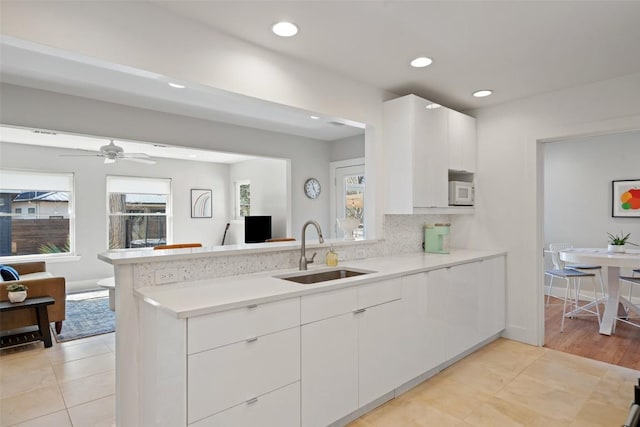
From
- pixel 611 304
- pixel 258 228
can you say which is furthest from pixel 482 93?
pixel 258 228

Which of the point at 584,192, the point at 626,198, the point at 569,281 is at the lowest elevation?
the point at 569,281

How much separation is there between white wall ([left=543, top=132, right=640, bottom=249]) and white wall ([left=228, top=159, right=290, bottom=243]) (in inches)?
165

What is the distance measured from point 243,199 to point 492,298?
18.2 feet

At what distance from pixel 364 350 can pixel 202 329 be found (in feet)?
3.56

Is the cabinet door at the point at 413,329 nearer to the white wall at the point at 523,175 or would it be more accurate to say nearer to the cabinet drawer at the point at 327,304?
the cabinet drawer at the point at 327,304

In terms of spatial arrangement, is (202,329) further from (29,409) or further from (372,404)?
(29,409)

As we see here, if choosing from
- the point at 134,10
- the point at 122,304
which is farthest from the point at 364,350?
the point at 134,10

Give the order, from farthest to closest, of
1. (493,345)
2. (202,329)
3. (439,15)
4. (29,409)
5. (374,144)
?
(493,345), (374,144), (29,409), (439,15), (202,329)

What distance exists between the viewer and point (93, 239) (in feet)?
21.4

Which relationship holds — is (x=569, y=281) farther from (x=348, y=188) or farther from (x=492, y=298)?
(x=348, y=188)

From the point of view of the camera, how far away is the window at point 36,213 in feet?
19.6

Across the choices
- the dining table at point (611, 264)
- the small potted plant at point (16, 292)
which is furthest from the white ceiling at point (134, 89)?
the dining table at point (611, 264)

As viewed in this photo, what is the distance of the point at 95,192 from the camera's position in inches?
257

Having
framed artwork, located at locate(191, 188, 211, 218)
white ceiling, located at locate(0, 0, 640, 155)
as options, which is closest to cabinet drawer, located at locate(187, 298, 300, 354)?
white ceiling, located at locate(0, 0, 640, 155)
